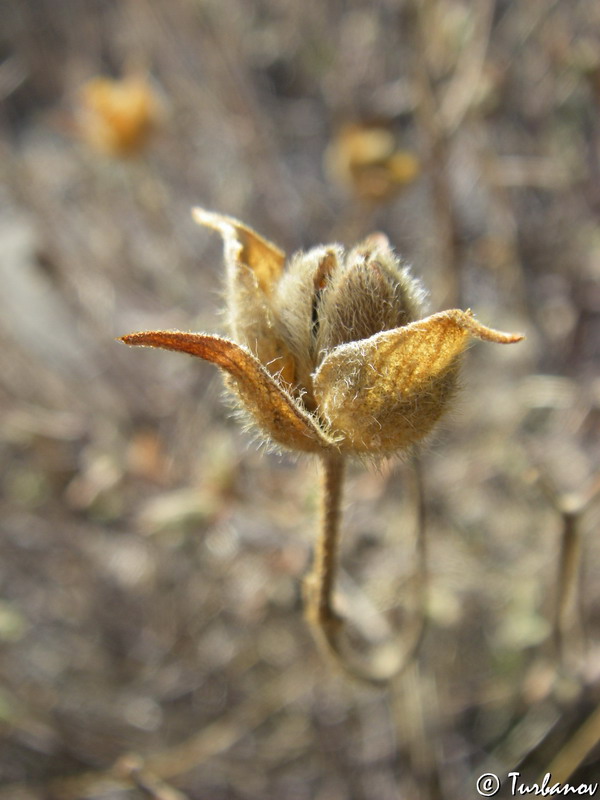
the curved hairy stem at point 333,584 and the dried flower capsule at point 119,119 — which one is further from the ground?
the dried flower capsule at point 119,119

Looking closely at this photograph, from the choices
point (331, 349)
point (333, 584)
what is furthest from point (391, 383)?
point (333, 584)

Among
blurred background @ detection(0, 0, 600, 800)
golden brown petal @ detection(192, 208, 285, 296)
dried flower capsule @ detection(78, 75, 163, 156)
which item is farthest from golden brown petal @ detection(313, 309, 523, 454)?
dried flower capsule @ detection(78, 75, 163, 156)

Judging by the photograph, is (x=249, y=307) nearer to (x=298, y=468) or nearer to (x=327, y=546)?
(x=327, y=546)

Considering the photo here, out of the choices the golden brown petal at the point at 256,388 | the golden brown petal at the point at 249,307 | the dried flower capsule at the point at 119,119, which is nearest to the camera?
the golden brown petal at the point at 256,388

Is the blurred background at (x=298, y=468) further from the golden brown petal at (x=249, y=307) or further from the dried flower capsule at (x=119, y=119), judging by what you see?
the golden brown petal at (x=249, y=307)

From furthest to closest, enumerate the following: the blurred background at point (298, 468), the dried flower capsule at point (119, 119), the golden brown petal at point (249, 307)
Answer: the dried flower capsule at point (119, 119)
the blurred background at point (298, 468)
the golden brown petal at point (249, 307)

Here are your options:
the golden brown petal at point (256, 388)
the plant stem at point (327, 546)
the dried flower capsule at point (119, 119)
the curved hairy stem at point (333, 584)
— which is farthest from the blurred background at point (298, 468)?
the golden brown petal at point (256, 388)

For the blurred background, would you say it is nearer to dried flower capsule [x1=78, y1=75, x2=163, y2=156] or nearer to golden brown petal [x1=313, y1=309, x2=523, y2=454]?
dried flower capsule [x1=78, y1=75, x2=163, y2=156]

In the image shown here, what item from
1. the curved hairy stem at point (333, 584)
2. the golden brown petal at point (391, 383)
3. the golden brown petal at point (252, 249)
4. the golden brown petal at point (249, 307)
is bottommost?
the curved hairy stem at point (333, 584)
